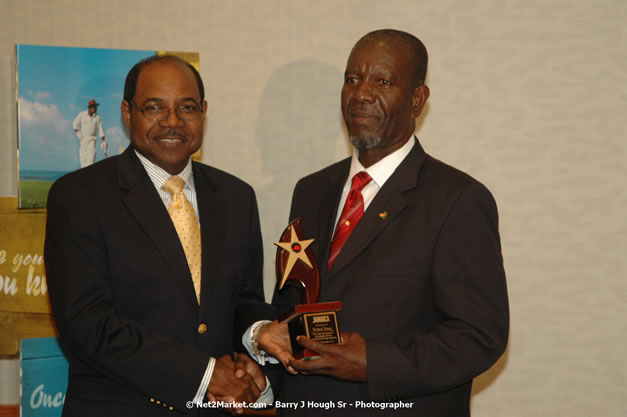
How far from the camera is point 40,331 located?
10.5ft

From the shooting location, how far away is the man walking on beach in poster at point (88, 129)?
3236 mm

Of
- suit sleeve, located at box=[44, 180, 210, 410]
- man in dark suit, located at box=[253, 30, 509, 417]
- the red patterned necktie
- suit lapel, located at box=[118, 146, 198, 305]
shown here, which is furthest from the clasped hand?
suit lapel, located at box=[118, 146, 198, 305]

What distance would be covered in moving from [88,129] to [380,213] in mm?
1703

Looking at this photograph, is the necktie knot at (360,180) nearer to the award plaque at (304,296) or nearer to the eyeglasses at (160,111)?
the award plaque at (304,296)

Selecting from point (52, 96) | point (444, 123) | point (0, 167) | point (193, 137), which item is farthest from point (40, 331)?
point (444, 123)

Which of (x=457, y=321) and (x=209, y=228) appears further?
(x=209, y=228)

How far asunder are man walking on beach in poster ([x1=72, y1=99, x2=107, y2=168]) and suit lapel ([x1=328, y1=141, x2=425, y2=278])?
1.59 m

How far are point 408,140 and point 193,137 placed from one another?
0.85 m

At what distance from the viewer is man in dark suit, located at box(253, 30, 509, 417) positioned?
7.00 feet

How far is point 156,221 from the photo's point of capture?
2432mm

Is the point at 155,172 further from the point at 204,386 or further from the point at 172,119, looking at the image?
the point at 204,386

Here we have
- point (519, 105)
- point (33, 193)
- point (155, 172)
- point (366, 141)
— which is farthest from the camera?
point (519, 105)

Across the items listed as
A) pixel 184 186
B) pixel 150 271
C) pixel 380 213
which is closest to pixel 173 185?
pixel 184 186

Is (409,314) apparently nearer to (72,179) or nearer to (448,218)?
(448,218)
